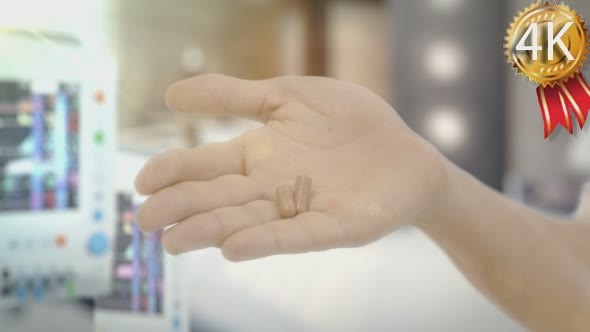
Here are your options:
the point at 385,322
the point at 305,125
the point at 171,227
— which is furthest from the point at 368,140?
the point at 385,322

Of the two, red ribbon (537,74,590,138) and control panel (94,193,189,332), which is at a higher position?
red ribbon (537,74,590,138)

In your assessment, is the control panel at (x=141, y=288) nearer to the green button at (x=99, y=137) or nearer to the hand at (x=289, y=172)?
the green button at (x=99, y=137)

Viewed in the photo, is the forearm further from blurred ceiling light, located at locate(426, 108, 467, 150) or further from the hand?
blurred ceiling light, located at locate(426, 108, 467, 150)

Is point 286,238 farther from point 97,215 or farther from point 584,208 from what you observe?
point 584,208

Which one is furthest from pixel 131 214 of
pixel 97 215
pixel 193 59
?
pixel 193 59

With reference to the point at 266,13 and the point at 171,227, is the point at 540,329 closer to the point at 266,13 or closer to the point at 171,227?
the point at 171,227

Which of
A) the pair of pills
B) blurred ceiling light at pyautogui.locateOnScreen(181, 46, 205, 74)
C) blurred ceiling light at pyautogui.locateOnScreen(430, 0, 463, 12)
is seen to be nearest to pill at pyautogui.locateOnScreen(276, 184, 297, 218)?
the pair of pills
